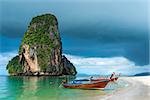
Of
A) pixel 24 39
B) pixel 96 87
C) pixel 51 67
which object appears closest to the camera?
pixel 96 87

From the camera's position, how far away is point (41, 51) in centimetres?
7219

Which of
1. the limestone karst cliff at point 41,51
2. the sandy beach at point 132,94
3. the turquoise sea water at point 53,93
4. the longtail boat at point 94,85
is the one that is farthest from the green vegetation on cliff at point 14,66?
the sandy beach at point 132,94

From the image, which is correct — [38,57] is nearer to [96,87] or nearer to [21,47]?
[21,47]

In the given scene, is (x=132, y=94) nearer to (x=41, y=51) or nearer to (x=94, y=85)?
(x=94, y=85)

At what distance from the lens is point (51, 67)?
6988 centimetres

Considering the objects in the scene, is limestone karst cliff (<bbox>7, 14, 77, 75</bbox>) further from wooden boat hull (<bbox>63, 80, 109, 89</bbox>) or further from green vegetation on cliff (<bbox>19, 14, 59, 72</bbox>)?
wooden boat hull (<bbox>63, 80, 109, 89</bbox>)

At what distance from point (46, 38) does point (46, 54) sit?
3.63 metres

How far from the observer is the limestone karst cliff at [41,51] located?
70.3 metres

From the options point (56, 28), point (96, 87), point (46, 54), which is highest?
point (56, 28)

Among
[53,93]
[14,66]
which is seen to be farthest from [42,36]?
[53,93]

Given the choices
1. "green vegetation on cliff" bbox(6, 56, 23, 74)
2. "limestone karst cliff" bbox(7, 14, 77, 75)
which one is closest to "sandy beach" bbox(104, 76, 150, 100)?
"limestone karst cliff" bbox(7, 14, 77, 75)

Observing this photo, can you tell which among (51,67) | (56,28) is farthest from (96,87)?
(56,28)

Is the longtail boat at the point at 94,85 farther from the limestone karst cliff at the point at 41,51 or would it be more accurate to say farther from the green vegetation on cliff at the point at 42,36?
the green vegetation on cliff at the point at 42,36

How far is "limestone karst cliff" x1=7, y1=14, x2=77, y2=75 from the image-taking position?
70.3 m
